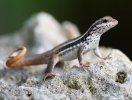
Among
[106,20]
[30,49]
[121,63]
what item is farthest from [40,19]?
[121,63]

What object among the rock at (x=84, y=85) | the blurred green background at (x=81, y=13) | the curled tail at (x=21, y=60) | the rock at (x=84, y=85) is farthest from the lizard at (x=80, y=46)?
the blurred green background at (x=81, y=13)

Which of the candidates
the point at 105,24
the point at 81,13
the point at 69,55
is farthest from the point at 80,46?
the point at 81,13

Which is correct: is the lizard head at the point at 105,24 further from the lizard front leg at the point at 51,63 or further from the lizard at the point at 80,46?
the lizard front leg at the point at 51,63

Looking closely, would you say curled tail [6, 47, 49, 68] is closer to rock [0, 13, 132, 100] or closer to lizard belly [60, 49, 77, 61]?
lizard belly [60, 49, 77, 61]

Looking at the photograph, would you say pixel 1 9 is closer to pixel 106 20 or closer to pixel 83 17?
pixel 83 17

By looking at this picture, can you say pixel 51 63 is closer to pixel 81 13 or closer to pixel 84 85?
pixel 84 85
